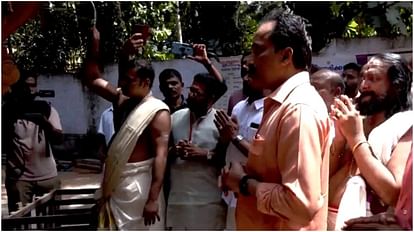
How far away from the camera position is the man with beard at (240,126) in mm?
3066

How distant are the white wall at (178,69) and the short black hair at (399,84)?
364 centimetres

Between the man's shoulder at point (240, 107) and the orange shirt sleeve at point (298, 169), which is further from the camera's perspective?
the man's shoulder at point (240, 107)

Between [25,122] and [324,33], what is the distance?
12.7 ft

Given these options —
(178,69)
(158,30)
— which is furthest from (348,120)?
(158,30)

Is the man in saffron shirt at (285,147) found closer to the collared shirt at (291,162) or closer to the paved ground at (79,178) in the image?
the collared shirt at (291,162)

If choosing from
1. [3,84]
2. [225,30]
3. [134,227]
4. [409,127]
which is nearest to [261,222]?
[409,127]

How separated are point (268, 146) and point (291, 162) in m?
0.10

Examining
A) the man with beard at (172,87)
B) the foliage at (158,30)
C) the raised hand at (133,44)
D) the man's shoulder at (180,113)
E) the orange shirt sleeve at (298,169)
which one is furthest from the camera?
the foliage at (158,30)

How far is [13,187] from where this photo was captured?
14.7 feet

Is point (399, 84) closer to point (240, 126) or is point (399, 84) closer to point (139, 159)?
point (240, 126)

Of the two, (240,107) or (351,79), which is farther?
(351,79)

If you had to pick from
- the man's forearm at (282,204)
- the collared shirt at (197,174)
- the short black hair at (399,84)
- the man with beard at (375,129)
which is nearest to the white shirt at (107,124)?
the collared shirt at (197,174)

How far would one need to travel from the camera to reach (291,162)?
1900 millimetres

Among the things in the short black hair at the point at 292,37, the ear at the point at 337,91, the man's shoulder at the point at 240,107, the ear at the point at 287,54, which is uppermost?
the short black hair at the point at 292,37
